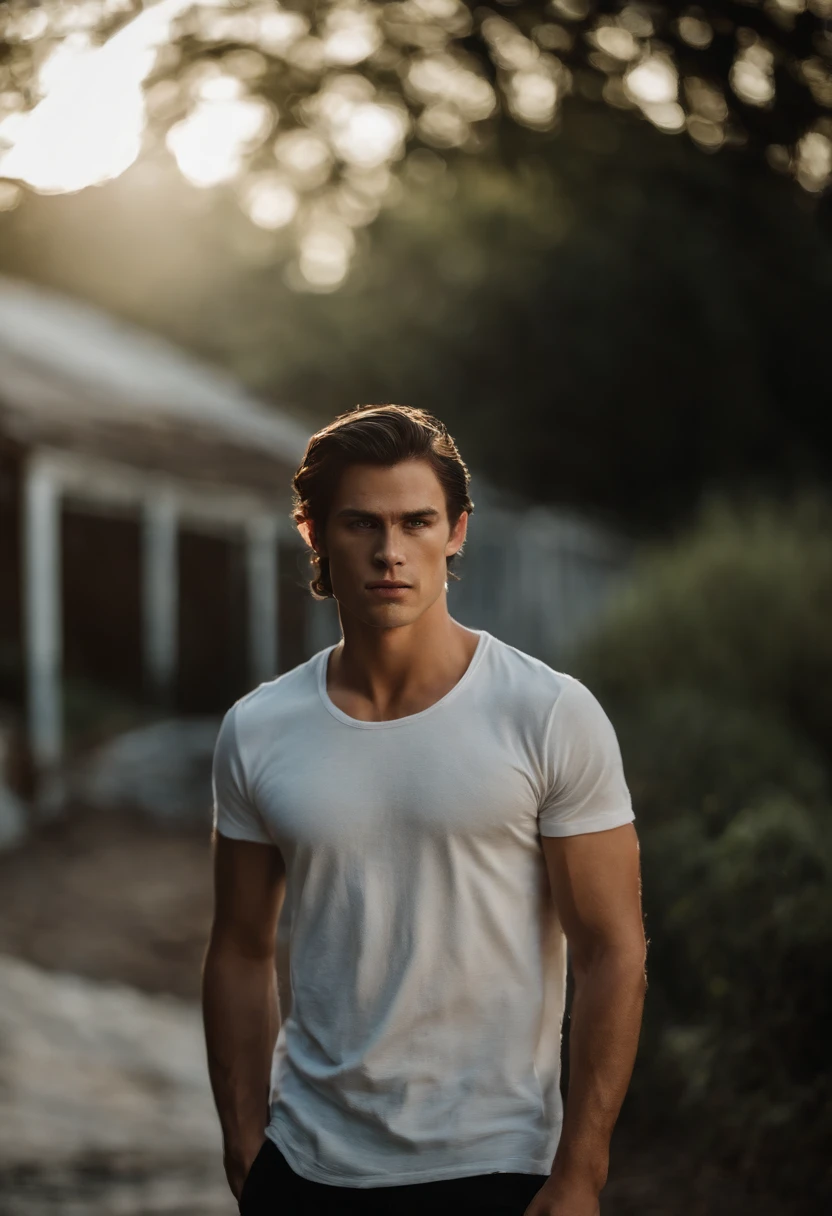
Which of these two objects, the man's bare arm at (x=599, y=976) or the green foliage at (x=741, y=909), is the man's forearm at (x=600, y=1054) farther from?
the green foliage at (x=741, y=909)

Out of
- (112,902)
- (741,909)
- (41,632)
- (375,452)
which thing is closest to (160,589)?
(41,632)

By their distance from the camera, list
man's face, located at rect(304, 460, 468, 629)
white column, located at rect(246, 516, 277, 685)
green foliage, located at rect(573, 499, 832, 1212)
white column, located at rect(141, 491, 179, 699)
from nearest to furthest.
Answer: man's face, located at rect(304, 460, 468, 629), green foliage, located at rect(573, 499, 832, 1212), white column, located at rect(141, 491, 179, 699), white column, located at rect(246, 516, 277, 685)

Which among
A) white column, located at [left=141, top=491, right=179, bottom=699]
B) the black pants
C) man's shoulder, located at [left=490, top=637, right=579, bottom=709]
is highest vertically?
man's shoulder, located at [left=490, top=637, right=579, bottom=709]

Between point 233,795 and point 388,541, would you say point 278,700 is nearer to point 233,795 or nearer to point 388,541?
point 233,795

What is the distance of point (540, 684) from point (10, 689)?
34.0ft

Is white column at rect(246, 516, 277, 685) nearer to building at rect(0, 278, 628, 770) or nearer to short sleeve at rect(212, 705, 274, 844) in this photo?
building at rect(0, 278, 628, 770)

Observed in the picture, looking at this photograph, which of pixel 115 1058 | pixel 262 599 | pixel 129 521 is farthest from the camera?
pixel 129 521

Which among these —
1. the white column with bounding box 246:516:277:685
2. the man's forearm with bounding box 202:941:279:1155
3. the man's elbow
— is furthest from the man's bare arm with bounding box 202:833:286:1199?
the white column with bounding box 246:516:277:685

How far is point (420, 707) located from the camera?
98.6 inches

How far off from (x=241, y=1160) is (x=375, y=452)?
1324mm

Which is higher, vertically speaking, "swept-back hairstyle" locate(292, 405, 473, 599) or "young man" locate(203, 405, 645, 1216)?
"swept-back hairstyle" locate(292, 405, 473, 599)

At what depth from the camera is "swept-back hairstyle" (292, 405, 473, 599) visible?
256cm

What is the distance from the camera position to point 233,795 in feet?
8.60

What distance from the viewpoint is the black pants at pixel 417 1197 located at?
2.30 m
